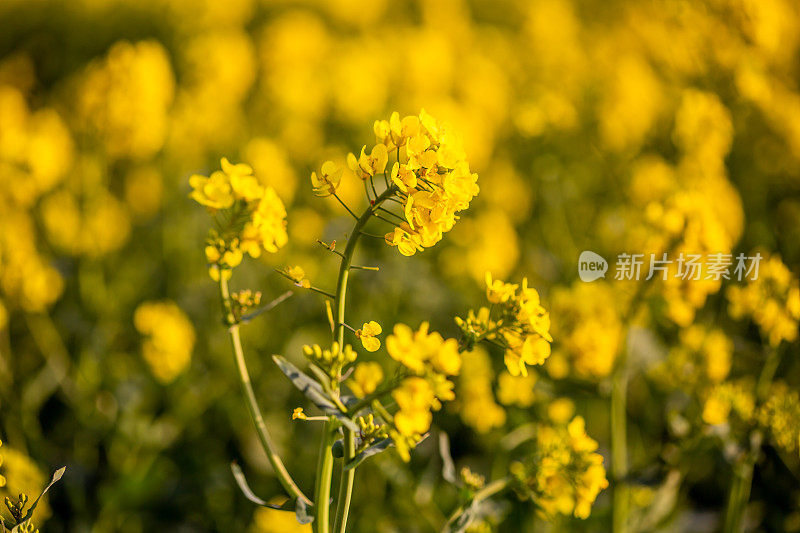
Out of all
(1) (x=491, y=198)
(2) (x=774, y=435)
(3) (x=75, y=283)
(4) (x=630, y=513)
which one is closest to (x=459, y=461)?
(4) (x=630, y=513)

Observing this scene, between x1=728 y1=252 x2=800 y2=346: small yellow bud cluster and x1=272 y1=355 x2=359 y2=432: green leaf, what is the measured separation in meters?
1.25

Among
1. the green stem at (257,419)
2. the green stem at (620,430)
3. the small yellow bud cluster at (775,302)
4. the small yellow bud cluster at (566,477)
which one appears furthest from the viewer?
the green stem at (620,430)

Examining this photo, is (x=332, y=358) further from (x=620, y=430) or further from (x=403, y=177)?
(x=620, y=430)

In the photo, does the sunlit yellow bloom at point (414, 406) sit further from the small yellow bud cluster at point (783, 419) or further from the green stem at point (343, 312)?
the small yellow bud cluster at point (783, 419)

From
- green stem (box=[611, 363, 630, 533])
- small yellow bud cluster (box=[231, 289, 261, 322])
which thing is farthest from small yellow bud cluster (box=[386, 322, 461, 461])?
green stem (box=[611, 363, 630, 533])

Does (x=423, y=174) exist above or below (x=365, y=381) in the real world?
above

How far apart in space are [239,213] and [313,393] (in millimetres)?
318

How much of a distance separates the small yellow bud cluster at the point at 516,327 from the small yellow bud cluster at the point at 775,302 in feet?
3.18

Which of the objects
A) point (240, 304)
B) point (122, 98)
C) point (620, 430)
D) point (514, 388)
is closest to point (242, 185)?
point (240, 304)

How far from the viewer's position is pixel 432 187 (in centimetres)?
96

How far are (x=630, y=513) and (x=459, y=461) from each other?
793 mm

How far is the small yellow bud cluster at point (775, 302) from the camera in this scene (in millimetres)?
1635

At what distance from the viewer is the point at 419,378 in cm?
88

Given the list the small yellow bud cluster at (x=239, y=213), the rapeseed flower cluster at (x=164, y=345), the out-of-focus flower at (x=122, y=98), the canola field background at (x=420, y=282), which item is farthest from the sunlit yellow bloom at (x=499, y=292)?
the out-of-focus flower at (x=122, y=98)
